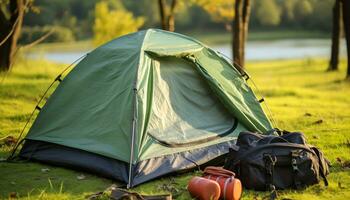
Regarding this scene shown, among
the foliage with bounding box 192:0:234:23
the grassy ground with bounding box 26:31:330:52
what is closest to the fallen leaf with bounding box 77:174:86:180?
the foliage with bounding box 192:0:234:23

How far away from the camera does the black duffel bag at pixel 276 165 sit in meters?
5.89

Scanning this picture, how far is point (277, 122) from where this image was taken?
10477 mm

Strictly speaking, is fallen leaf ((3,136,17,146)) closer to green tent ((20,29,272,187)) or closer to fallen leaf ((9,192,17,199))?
green tent ((20,29,272,187))

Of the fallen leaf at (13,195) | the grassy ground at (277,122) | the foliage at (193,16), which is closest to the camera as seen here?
the fallen leaf at (13,195)

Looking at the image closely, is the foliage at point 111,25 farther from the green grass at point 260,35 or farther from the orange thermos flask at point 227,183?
the orange thermos flask at point 227,183

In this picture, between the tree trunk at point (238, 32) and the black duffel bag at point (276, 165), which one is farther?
the tree trunk at point (238, 32)

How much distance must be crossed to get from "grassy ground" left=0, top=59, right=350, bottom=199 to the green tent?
265 mm

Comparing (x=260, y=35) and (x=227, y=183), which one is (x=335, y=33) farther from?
(x=260, y=35)

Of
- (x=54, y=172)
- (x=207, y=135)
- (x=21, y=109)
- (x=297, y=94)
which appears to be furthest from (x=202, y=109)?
(x=297, y=94)

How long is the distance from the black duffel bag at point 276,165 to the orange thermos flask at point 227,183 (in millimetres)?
346

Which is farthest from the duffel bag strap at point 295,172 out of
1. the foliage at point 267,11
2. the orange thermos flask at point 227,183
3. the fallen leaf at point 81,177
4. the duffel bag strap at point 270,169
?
the foliage at point 267,11

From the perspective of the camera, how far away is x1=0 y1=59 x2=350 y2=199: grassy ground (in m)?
5.96

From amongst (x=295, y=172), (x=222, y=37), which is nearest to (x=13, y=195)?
(x=295, y=172)

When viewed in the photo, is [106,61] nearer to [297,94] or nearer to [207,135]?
[207,135]
